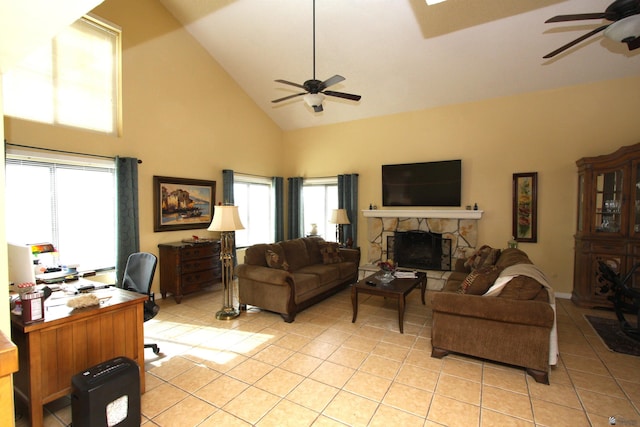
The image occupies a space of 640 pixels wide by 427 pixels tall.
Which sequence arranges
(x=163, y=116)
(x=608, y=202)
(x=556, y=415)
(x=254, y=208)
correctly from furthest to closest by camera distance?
1. (x=254, y=208)
2. (x=163, y=116)
3. (x=608, y=202)
4. (x=556, y=415)

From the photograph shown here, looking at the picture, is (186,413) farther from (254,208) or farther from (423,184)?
(423,184)

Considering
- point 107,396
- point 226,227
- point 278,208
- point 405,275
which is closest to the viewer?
point 107,396

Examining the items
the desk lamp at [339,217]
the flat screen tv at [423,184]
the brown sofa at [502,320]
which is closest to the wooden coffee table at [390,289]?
the brown sofa at [502,320]

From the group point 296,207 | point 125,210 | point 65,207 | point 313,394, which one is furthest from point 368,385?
point 296,207

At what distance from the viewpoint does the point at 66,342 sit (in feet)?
7.06

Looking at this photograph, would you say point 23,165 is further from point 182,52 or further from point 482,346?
point 482,346

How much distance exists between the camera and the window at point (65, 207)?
3.62m

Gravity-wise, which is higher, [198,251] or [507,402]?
[198,251]

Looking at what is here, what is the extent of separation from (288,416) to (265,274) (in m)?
2.03

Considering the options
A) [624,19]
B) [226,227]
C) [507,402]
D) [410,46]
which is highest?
[410,46]

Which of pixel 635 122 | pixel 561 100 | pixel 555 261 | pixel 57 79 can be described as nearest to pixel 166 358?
pixel 57 79

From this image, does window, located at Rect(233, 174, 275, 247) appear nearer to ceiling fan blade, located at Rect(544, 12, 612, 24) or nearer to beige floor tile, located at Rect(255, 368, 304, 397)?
beige floor tile, located at Rect(255, 368, 304, 397)

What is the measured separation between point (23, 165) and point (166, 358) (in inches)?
114

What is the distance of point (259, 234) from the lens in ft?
23.4
